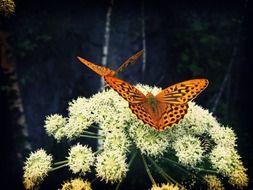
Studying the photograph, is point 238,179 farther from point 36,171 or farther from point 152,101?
point 36,171

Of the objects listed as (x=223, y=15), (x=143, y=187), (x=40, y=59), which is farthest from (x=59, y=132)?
(x=223, y=15)

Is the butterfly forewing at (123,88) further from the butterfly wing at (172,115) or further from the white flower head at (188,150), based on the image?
the white flower head at (188,150)

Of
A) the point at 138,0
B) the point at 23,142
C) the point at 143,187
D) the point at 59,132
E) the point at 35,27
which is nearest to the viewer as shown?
the point at 143,187

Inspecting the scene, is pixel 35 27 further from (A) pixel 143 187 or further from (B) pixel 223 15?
(A) pixel 143 187


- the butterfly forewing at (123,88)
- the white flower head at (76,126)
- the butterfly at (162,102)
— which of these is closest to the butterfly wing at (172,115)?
the butterfly at (162,102)

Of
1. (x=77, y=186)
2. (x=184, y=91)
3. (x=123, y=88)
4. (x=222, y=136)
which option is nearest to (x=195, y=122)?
(x=222, y=136)
